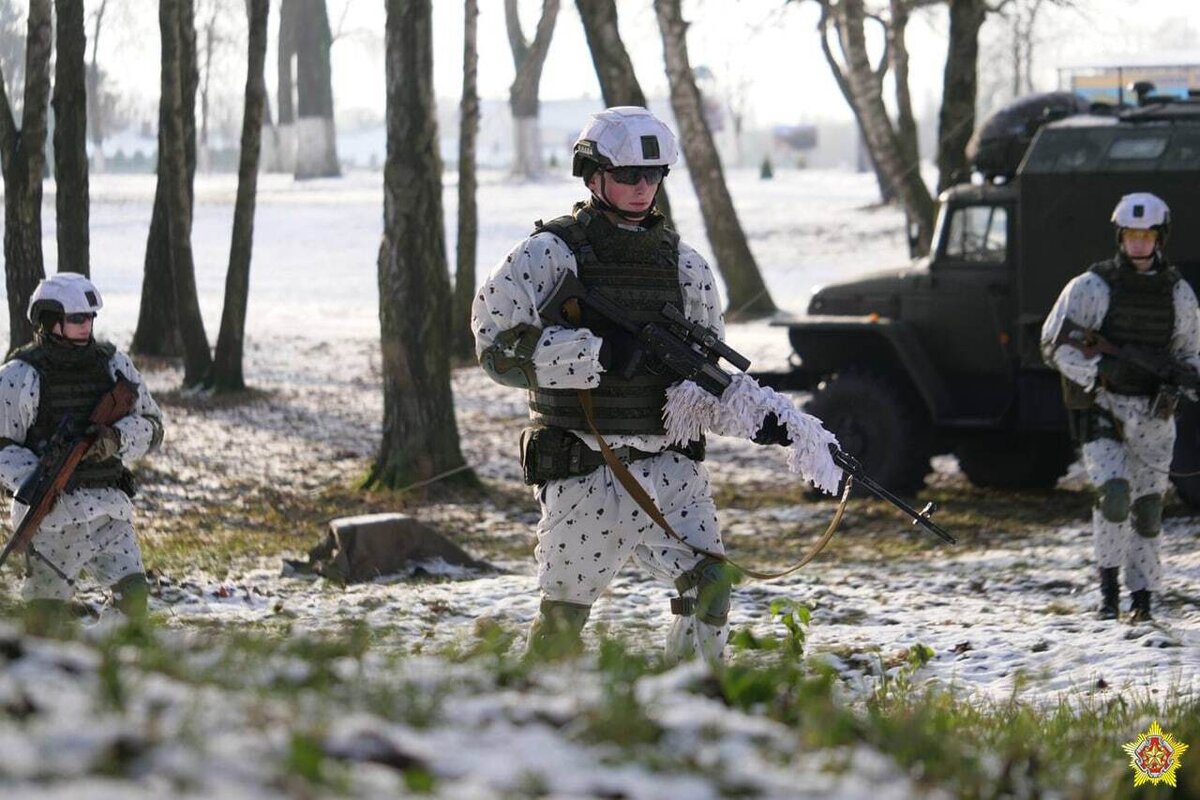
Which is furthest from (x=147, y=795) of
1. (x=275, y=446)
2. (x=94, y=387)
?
(x=275, y=446)

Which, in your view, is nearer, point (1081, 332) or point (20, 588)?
point (20, 588)

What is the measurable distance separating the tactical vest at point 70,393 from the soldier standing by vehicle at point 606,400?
1824mm

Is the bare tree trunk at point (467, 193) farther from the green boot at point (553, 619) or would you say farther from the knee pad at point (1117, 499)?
the green boot at point (553, 619)

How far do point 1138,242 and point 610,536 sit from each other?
3.73m

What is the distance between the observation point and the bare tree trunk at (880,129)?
2434 cm

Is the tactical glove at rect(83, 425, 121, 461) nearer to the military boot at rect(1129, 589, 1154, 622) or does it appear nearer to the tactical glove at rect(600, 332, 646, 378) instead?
the tactical glove at rect(600, 332, 646, 378)

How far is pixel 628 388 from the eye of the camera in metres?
6.23

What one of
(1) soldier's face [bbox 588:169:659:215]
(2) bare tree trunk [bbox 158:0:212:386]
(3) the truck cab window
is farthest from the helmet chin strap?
(2) bare tree trunk [bbox 158:0:212:386]

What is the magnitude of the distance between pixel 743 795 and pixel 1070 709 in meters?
2.76

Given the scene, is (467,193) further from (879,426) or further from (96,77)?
(96,77)

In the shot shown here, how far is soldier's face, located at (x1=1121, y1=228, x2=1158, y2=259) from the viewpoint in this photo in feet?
28.8

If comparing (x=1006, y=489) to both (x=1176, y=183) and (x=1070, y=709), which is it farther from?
(x=1070, y=709)

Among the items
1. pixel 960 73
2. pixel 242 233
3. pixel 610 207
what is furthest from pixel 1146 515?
pixel 242 233

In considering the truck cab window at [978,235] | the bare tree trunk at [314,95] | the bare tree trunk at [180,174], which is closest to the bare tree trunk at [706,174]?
the bare tree trunk at [180,174]
